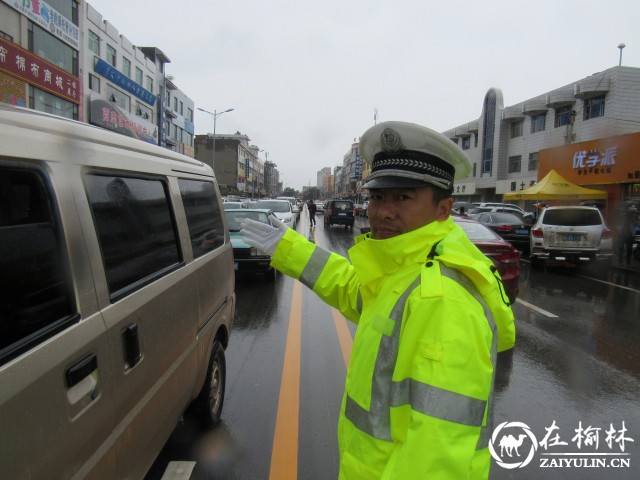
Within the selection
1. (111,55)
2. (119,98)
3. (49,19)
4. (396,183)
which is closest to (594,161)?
(396,183)

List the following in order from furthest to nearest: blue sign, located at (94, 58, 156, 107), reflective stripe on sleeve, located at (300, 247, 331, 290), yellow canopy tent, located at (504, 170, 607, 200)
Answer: blue sign, located at (94, 58, 156, 107) < yellow canopy tent, located at (504, 170, 607, 200) < reflective stripe on sleeve, located at (300, 247, 331, 290)

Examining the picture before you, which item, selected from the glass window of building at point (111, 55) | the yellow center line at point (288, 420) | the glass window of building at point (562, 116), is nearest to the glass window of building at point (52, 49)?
the glass window of building at point (111, 55)

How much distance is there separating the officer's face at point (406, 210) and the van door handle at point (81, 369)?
110 cm

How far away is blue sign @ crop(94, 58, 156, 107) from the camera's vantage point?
1224 inches

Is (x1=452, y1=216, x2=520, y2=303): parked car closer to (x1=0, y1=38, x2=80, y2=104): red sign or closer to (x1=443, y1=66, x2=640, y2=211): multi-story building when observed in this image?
(x1=443, y1=66, x2=640, y2=211): multi-story building

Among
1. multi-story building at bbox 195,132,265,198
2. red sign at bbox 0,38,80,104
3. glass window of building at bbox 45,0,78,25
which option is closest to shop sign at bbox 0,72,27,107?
red sign at bbox 0,38,80,104

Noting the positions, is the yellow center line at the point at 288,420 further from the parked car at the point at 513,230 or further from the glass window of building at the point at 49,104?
the glass window of building at the point at 49,104

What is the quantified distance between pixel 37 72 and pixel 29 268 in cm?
2522

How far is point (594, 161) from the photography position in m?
18.5

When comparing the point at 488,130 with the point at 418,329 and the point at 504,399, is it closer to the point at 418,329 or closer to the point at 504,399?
the point at 504,399

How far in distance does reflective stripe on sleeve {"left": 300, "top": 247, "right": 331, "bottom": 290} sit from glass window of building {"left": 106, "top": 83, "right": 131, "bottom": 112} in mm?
36011

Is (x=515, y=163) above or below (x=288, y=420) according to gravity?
above

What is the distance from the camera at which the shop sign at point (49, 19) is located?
20391mm

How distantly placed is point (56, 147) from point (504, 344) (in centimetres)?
173
